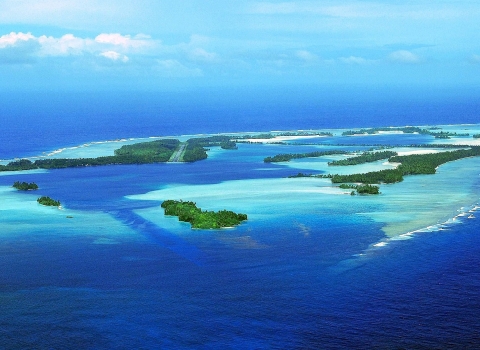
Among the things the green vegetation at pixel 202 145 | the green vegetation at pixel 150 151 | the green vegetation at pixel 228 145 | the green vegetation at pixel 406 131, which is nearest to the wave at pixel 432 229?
the green vegetation at pixel 202 145

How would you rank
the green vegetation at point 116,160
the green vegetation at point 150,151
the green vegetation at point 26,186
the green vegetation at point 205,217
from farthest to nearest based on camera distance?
the green vegetation at point 150,151
the green vegetation at point 116,160
the green vegetation at point 26,186
the green vegetation at point 205,217

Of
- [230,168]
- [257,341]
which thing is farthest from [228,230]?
[230,168]

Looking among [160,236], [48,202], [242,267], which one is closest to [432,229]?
[242,267]

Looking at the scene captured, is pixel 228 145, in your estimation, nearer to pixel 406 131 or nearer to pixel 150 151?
pixel 150 151

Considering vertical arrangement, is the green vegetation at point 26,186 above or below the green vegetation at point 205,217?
above

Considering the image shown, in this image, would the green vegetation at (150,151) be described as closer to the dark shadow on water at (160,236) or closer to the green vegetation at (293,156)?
the green vegetation at (293,156)

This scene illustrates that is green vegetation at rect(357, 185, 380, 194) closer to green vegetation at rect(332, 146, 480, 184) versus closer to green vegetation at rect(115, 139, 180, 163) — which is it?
green vegetation at rect(332, 146, 480, 184)

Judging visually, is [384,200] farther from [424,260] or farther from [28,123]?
[28,123]
